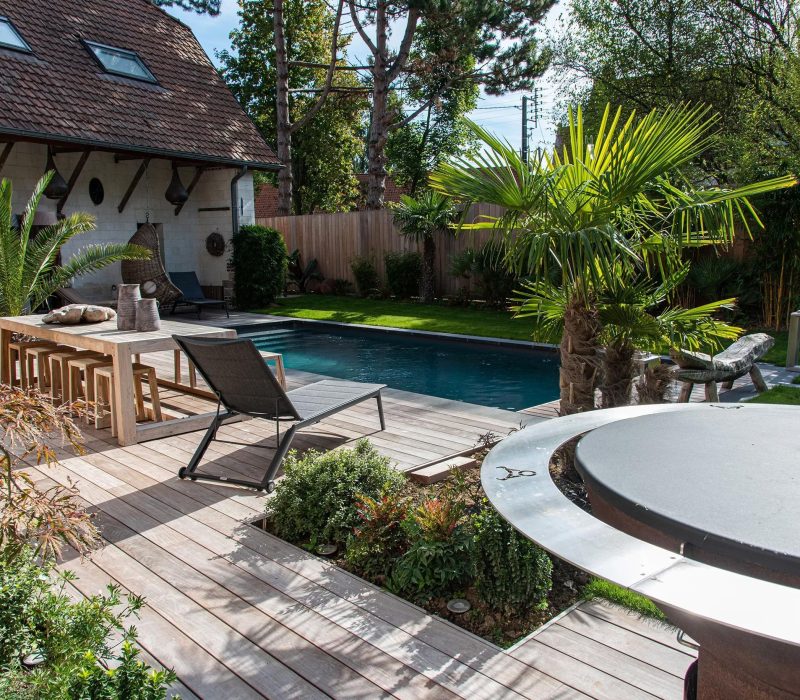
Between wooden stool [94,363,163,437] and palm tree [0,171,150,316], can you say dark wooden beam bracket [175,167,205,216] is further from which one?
wooden stool [94,363,163,437]

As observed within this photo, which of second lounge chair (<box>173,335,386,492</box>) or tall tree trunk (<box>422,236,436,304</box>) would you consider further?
tall tree trunk (<box>422,236,436,304</box>)

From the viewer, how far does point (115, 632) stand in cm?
240

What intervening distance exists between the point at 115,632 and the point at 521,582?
4.78 feet

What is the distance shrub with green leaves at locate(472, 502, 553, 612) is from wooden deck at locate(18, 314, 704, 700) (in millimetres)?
152

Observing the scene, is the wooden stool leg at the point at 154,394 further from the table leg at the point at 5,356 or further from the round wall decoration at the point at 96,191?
the round wall decoration at the point at 96,191

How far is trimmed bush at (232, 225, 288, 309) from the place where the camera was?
44.0 ft

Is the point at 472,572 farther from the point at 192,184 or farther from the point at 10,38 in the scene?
the point at 10,38

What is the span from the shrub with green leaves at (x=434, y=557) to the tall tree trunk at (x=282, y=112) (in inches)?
496

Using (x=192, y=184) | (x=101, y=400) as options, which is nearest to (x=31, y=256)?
(x=101, y=400)

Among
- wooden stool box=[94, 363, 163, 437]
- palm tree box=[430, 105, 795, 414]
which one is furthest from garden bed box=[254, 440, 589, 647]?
wooden stool box=[94, 363, 163, 437]

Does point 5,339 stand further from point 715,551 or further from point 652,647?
point 715,551

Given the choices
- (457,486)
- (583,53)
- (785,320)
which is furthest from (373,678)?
(583,53)

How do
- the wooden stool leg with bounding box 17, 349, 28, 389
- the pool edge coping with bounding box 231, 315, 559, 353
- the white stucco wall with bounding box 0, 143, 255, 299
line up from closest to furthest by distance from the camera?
1. the wooden stool leg with bounding box 17, 349, 28, 389
2. the pool edge coping with bounding box 231, 315, 559, 353
3. the white stucco wall with bounding box 0, 143, 255, 299

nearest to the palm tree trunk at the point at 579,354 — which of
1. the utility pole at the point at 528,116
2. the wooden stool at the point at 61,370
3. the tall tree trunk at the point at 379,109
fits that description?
the wooden stool at the point at 61,370
